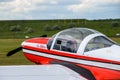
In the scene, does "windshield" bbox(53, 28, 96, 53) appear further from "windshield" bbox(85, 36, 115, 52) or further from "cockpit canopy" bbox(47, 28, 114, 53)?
"windshield" bbox(85, 36, 115, 52)

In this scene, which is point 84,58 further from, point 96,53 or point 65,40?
point 65,40

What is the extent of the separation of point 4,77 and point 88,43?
6075mm

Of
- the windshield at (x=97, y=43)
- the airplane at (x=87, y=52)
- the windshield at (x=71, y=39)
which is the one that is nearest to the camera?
the airplane at (x=87, y=52)

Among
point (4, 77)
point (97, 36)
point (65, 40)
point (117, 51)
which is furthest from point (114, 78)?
point (4, 77)

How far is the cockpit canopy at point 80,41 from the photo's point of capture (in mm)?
8086

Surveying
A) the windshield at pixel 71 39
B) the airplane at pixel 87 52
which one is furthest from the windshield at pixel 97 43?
the windshield at pixel 71 39

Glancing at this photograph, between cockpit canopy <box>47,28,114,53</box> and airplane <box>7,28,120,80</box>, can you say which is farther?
cockpit canopy <box>47,28,114,53</box>

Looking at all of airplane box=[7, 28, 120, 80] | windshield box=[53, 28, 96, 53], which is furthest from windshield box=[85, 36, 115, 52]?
windshield box=[53, 28, 96, 53]

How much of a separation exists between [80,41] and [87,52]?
1.28ft

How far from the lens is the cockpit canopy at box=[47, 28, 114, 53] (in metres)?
8.09

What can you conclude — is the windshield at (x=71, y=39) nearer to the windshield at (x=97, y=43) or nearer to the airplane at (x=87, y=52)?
the airplane at (x=87, y=52)

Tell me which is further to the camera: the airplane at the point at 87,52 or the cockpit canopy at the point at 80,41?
the cockpit canopy at the point at 80,41

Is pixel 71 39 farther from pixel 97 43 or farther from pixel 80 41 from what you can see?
pixel 97 43

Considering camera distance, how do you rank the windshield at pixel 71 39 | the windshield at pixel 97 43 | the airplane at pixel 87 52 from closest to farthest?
the airplane at pixel 87 52
the windshield at pixel 97 43
the windshield at pixel 71 39
